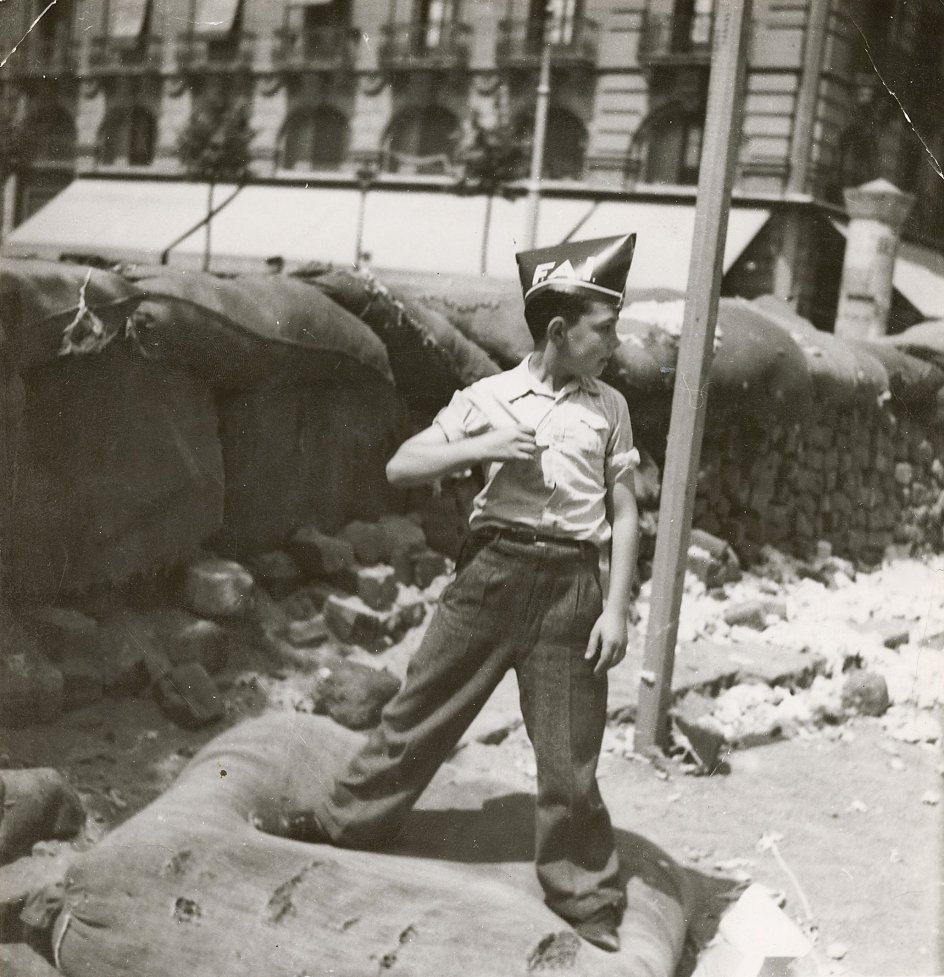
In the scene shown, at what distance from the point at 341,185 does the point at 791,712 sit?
8.99 meters

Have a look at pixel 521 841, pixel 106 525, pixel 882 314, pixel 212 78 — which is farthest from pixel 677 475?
pixel 882 314

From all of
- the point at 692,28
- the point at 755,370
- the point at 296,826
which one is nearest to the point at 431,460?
the point at 296,826

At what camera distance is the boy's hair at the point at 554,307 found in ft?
8.38

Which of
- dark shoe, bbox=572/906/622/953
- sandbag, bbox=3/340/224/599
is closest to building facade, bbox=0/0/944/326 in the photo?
sandbag, bbox=3/340/224/599

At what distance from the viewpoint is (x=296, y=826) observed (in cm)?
283

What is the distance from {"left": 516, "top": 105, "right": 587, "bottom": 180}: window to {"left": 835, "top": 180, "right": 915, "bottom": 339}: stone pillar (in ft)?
17.5

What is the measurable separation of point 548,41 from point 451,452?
873 cm

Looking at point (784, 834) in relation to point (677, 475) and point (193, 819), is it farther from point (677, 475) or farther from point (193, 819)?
point (193, 819)

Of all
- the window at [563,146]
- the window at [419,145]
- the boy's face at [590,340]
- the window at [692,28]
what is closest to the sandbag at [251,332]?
the boy's face at [590,340]

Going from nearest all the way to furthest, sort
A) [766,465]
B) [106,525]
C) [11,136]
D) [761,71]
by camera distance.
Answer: [11,136] → [106,525] → [766,465] → [761,71]

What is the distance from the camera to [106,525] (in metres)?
3.69

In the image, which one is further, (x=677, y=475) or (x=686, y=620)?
(x=686, y=620)

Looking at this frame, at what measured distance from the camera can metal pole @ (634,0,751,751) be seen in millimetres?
3928

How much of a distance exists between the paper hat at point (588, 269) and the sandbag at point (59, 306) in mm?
1536
